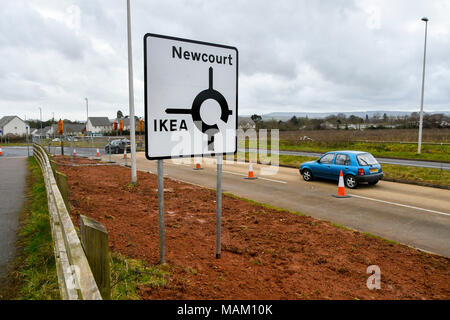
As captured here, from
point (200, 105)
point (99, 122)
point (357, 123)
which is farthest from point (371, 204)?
point (99, 122)

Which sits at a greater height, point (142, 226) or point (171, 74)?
point (171, 74)

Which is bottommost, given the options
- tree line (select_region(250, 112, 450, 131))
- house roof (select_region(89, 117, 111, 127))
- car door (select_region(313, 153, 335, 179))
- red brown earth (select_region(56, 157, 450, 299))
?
red brown earth (select_region(56, 157, 450, 299))

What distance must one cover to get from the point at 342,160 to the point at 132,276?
Answer: 11.1 meters

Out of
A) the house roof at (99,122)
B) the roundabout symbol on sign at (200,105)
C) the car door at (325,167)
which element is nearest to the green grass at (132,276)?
the roundabout symbol on sign at (200,105)

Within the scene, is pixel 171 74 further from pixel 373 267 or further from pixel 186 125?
pixel 373 267

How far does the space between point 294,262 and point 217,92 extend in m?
2.71

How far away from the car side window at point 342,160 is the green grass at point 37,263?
10459 mm

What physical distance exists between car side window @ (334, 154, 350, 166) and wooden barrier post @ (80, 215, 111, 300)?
12.0m

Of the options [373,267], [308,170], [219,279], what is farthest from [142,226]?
[308,170]

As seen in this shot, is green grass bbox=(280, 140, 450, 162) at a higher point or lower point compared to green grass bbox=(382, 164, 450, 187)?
higher

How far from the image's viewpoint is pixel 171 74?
380cm

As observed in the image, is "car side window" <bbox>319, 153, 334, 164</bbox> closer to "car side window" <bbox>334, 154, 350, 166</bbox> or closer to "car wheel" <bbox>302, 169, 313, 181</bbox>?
"car side window" <bbox>334, 154, 350, 166</bbox>

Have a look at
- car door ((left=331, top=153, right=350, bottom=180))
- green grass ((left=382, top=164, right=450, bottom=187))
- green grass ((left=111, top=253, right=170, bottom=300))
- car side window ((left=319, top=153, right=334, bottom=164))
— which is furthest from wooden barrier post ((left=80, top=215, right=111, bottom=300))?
green grass ((left=382, top=164, right=450, bottom=187))

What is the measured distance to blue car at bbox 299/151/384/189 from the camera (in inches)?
490
